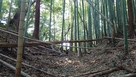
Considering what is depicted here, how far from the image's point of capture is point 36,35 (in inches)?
255

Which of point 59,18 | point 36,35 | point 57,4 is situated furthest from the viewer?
point 59,18

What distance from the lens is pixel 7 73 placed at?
2.61m

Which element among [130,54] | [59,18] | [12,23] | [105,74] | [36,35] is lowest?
[105,74]

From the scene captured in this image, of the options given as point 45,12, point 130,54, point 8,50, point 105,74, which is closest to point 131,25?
point 130,54

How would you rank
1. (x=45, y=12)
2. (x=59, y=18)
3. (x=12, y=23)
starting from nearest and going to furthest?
(x=12, y=23)
(x=45, y=12)
(x=59, y=18)

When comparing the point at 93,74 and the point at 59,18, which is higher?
the point at 59,18

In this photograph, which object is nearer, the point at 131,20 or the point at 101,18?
the point at 131,20

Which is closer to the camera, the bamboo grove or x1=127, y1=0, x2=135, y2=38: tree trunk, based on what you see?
the bamboo grove

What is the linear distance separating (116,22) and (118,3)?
1.89ft

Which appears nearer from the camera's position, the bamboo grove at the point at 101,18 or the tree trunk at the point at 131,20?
the bamboo grove at the point at 101,18

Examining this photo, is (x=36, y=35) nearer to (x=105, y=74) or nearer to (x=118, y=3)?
(x=118, y=3)

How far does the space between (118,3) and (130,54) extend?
2.41 metres

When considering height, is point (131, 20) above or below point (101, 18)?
below

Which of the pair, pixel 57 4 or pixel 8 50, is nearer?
pixel 8 50
